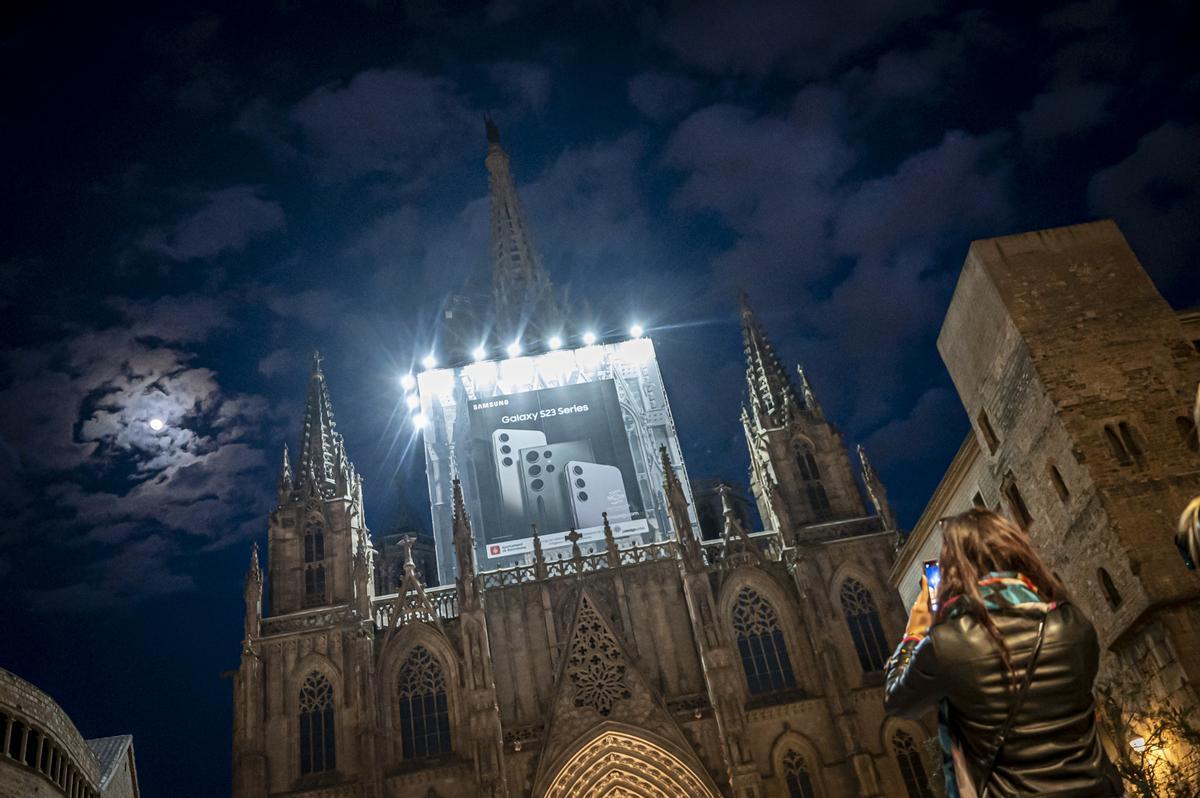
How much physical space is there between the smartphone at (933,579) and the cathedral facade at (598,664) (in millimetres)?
24888

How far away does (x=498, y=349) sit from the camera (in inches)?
1694

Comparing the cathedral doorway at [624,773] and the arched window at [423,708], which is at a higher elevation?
the arched window at [423,708]

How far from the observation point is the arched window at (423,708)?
94.8ft

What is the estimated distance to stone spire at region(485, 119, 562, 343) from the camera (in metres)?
48.6

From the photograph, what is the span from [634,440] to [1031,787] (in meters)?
34.8

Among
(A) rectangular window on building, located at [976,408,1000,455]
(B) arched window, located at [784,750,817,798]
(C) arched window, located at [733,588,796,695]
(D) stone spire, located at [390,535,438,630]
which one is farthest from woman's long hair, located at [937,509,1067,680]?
(D) stone spire, located at [390,535,438,630]

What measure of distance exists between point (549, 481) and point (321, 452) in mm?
9047

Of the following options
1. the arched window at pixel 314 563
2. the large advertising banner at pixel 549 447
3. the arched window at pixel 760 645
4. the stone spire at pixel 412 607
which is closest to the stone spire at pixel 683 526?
the arched window at pixel 760 645

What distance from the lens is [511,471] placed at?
119ft

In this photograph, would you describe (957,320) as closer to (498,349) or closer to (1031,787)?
(1031,787)

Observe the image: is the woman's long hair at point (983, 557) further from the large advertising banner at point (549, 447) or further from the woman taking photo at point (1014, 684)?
the large advertising banner at point (549, 447)

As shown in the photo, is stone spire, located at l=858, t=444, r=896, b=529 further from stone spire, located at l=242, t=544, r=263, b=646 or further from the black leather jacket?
the black leather jacket

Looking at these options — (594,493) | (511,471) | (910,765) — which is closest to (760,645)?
(910,765)

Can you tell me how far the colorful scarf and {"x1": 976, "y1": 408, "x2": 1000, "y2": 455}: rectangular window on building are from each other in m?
17.1
